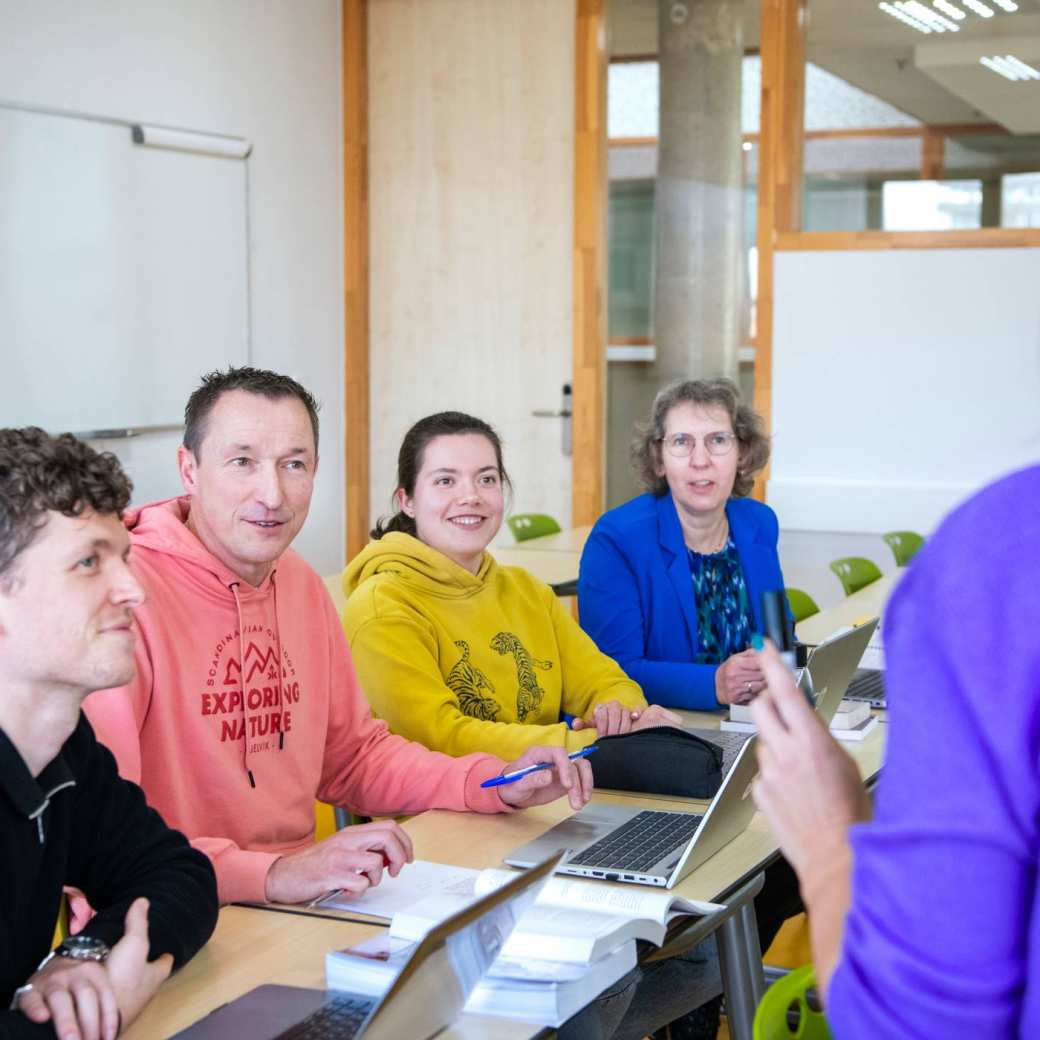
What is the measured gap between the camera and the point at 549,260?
6.84 m

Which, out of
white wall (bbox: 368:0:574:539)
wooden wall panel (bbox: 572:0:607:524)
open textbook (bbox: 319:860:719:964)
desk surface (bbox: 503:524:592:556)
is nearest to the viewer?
open textbook (bbox: 319:860:719:964)

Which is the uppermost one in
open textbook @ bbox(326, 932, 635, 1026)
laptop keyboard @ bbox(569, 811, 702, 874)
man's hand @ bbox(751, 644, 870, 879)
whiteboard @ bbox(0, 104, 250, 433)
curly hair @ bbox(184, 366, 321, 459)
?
whiteboard @ bbox(0, 104, 250, 433)

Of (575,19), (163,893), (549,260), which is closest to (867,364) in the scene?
(549,260)

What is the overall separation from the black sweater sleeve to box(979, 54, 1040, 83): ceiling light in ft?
17.4

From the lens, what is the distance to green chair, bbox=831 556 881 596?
4816mm

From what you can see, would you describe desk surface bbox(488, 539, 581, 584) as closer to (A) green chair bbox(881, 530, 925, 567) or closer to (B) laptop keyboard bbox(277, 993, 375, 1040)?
(A) green chair bbox(881, 530, 925, 567)

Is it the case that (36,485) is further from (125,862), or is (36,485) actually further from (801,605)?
(801,605)

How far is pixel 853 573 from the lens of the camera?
4.89 metres

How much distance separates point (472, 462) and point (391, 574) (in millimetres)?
309

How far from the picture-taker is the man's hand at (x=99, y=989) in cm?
149

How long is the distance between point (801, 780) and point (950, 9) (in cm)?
584

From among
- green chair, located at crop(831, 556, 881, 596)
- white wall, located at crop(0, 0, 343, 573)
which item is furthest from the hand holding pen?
white wall, located at crop(0, 0, 343, 573)

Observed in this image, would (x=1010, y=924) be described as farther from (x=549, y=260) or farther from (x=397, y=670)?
(x=549, y=260)

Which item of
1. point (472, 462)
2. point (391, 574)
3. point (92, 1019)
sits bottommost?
point (92, 1019)
